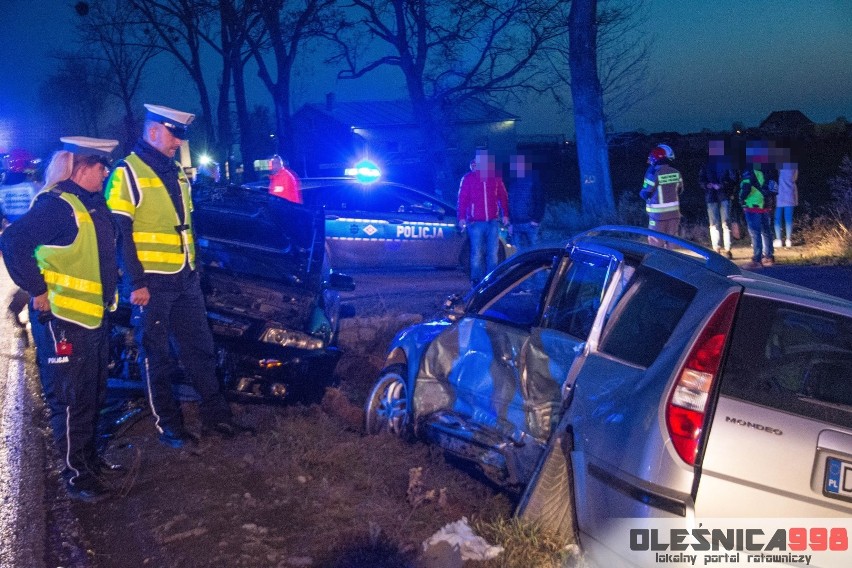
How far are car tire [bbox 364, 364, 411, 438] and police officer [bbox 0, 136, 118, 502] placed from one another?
164 centimetres

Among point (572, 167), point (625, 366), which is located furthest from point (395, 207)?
point (572, 167)

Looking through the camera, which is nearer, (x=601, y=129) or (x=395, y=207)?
(x=395, y=207)

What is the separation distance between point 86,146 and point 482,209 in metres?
5.62

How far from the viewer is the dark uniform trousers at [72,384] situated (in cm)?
445

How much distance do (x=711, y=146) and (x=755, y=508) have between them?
10.0m

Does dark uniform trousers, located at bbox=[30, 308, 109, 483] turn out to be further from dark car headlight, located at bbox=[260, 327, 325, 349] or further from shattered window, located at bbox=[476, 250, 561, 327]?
shattered window, located at bbox=[476, 250, 561, 327]

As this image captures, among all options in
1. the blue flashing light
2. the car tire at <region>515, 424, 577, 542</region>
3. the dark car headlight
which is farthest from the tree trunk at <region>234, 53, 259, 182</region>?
the car tire at <region>515, 424, 577, 542</region>

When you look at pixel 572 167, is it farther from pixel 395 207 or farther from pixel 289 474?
pixel 289 474

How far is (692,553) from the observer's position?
2645 mm

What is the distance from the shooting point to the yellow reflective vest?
Answer: 491cm

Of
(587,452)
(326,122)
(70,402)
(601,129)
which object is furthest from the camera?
(326,122)

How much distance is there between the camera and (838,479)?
96.6 inches

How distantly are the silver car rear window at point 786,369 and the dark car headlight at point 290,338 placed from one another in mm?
3317

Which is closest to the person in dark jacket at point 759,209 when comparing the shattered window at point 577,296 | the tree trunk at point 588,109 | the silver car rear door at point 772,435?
the tree trunk at point 588,109
